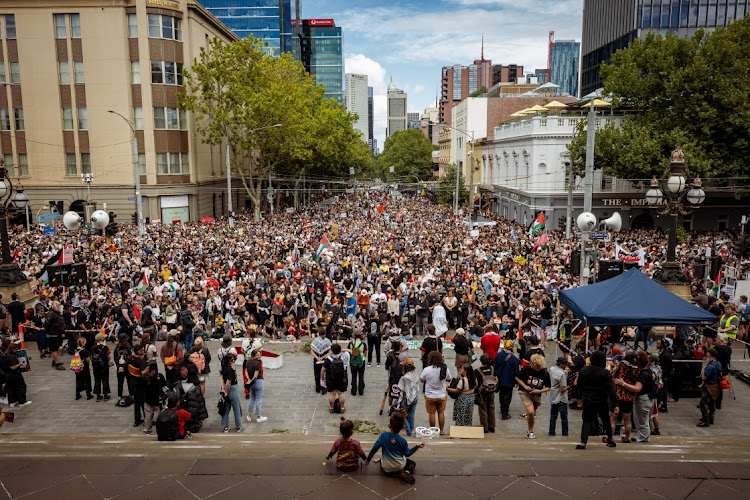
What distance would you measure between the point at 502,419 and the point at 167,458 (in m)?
5.94

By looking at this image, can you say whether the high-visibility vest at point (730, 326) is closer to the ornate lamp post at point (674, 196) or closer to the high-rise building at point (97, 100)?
the ornate lamp post at point (674, 196)

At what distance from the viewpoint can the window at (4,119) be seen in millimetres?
43316

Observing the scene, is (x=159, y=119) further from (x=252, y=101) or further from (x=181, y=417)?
(x=181, y=417)

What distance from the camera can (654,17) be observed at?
226ft

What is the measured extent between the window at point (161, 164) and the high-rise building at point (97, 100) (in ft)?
0.24

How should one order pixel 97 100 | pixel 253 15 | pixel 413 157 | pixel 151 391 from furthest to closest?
1. pixel 253 15
2. pixel 413 157
3. pixel 97 100
4. pixel 151 391

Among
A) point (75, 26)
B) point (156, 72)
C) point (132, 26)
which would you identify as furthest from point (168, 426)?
point (75, 26)

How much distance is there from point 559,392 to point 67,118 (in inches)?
1786

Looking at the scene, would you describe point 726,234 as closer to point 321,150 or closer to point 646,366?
point 646,366

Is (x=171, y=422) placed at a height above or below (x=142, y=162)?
below

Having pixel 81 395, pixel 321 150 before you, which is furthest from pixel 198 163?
pixel 81 395

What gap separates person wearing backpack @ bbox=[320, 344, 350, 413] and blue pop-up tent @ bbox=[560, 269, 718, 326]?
16.0 ft

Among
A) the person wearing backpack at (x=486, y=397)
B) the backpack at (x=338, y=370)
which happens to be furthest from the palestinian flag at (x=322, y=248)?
the person wearing backpack at (x=486, y=397)

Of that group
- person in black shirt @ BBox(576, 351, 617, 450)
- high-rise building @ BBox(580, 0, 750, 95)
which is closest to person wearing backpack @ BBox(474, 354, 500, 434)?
person in black shirt @ BBox(576, 351, 617, 450)
